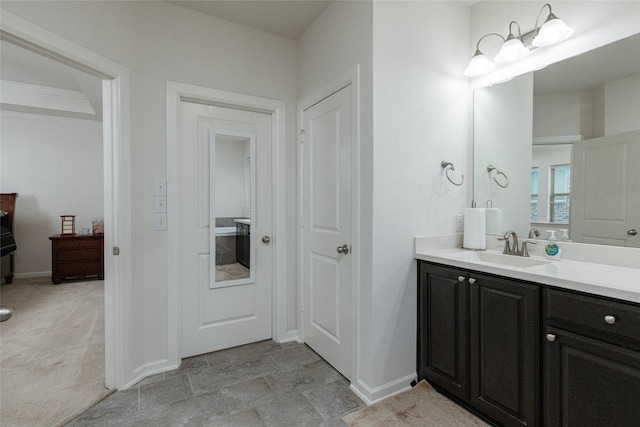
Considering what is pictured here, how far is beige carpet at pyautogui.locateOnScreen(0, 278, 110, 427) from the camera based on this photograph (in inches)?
70.9

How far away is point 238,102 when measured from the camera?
8.20 ft

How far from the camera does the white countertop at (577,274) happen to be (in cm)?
116

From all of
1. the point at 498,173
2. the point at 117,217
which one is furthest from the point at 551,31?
the point at 117,217

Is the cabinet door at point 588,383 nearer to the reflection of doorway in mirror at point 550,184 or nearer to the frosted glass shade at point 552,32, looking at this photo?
the reflection of doorway in mirror at point 550,184

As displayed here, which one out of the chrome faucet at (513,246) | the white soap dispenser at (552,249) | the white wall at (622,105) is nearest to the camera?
the white wall at (622,105)

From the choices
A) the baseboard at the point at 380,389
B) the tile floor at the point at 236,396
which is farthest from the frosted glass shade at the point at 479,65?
the tile floor at the point at 236,396

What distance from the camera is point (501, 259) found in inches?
76.5

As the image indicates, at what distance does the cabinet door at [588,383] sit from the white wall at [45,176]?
20.1ft

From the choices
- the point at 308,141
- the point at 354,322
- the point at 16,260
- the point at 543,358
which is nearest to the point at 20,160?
the point at 16,260

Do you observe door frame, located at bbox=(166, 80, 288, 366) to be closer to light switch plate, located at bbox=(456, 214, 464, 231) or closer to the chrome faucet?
light switch plate, located at bbox=(456, 214, 464, 231)

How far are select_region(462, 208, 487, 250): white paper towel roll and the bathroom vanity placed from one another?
5.2 inches

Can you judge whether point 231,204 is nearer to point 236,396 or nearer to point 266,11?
point 236,396

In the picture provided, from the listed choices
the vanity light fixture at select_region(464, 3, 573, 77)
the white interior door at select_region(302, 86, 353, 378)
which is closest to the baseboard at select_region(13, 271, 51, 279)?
the white interior door at select_region(302, 86, 353, 378)

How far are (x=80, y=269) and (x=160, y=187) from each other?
357 centimetres
